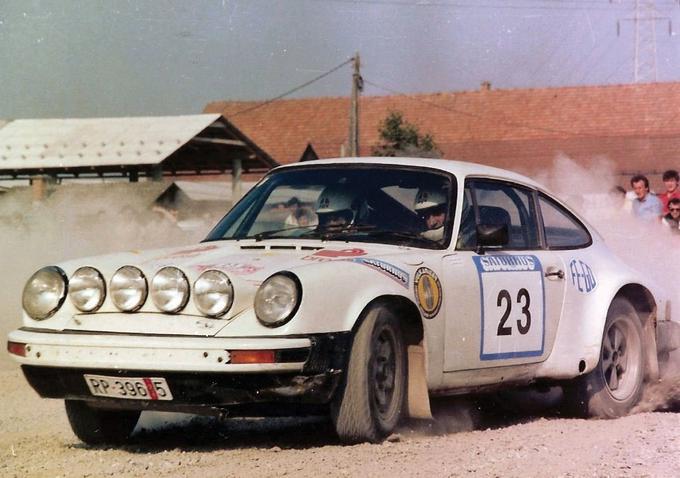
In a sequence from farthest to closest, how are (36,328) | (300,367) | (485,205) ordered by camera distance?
(485,205) → (36,328) → (300,367)

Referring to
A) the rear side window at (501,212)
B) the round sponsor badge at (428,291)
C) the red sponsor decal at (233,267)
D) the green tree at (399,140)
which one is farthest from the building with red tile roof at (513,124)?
the red sponsor decal at (233,267)

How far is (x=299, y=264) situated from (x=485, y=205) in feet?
5.89

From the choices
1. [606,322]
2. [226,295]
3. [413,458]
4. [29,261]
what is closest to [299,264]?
[226,295]

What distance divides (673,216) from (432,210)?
6.20m

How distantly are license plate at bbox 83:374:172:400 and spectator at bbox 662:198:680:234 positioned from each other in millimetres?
7534

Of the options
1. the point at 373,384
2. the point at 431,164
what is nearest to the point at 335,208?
the point at 431,164

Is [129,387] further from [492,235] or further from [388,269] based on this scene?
[492,235]

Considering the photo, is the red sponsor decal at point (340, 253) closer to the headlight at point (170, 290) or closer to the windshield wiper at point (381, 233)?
the windshield wiper at point (381, 233)

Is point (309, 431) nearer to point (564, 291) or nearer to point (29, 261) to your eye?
point (564, 291)

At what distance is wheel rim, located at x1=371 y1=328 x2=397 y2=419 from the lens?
5344 mm

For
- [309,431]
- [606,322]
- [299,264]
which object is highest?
[299,264]

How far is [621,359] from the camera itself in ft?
24.0

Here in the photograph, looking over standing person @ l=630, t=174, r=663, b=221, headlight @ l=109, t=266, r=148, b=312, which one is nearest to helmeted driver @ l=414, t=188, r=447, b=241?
headlight @ l=109, t=266, r=148, b=312

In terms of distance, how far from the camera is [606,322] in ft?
23.2
